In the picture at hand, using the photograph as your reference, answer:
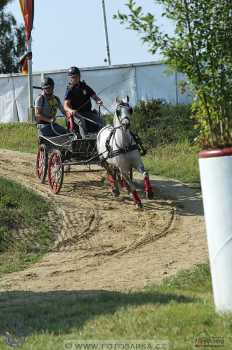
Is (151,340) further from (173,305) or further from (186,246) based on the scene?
(186,246)

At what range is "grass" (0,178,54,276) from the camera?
13312 mm

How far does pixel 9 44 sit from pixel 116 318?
51.8 metres

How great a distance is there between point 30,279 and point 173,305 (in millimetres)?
3886

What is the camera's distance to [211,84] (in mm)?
8312

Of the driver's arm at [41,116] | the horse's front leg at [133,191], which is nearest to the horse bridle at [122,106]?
the horse's front leg at [133,191]

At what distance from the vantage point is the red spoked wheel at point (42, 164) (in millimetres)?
17906

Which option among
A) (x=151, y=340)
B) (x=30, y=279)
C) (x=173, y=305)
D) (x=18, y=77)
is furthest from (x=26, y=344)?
(x=18, y=77)

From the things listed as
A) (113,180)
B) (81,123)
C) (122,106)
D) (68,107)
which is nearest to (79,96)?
(68,107)

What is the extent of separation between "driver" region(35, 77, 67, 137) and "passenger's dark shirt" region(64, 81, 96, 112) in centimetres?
56

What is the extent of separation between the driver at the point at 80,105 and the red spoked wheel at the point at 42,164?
46.5 inches

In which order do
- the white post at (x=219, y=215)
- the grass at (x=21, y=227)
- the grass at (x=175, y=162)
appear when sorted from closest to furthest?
1. the white post at (x=219, y=215)
2. the grass at (x=21, y=227)
3. the grass at (x=175, y=162)

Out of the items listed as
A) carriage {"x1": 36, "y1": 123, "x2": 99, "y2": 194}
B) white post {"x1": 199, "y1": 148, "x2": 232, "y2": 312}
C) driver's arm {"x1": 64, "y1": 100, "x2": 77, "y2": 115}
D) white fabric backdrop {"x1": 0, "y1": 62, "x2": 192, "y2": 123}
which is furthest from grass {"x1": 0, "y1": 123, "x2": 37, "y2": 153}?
white post {"x1": 199, "y1": 148, "x2": 232, "y2": 312}

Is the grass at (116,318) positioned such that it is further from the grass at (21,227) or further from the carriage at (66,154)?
the carriage at (66,154)

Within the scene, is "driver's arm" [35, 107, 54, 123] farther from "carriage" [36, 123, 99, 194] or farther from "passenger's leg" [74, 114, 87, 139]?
"passenger's leg" [74, 114, 87, 139]
